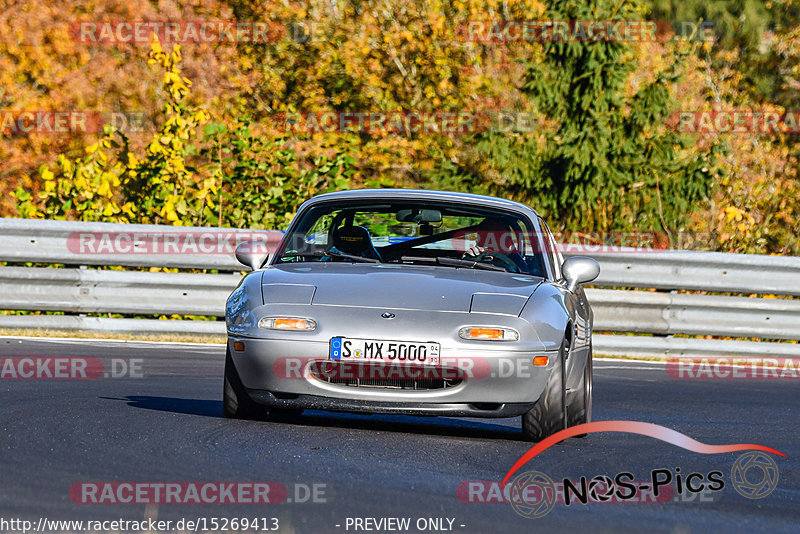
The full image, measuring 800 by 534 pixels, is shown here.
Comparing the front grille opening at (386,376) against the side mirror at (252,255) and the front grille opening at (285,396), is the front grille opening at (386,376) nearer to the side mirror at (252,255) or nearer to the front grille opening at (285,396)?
the front grille opening at (285,396)

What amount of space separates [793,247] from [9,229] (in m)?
10.1

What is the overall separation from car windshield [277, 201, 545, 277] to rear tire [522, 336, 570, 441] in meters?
1.04

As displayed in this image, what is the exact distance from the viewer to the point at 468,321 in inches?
260

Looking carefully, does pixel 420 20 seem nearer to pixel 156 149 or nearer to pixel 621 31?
pixel 621 31

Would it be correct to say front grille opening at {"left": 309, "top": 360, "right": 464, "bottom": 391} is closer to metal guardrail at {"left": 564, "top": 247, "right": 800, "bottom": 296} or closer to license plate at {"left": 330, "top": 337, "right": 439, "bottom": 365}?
license plate at {"left": 330, "top": 337, "right": 439, "bottom": 365}

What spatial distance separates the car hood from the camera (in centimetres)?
673

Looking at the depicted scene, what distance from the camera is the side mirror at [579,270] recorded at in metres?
7.88

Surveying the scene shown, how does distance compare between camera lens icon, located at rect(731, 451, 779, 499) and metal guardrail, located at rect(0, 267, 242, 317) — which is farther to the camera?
metal guardrail, located at rect(0, 267, 242, 317)

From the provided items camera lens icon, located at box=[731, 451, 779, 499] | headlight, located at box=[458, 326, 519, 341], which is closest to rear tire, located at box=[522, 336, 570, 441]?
headlight, located at box=[458, 326, 519, 341]

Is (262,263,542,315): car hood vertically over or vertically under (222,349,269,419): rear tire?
over

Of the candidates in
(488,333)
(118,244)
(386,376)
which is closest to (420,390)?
(386,376)

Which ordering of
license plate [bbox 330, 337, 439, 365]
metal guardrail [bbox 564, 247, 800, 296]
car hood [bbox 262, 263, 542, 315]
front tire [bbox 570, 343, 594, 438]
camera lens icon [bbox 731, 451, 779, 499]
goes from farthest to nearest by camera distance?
metal guardrail [bbox 564, 247, 800, 296]
front tire [bbox 570, 343, 594, 438]
car hood [bbox 262, 263, 542, 315]
license plate [bbox 330, 337, 439, 365]
camera lens icon [bbox 731, 451, 779, 499]

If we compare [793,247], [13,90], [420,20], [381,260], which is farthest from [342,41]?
[381,260]

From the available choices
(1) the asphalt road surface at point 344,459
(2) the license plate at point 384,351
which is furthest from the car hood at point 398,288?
(1) the asphalt road surface at point 344,459
